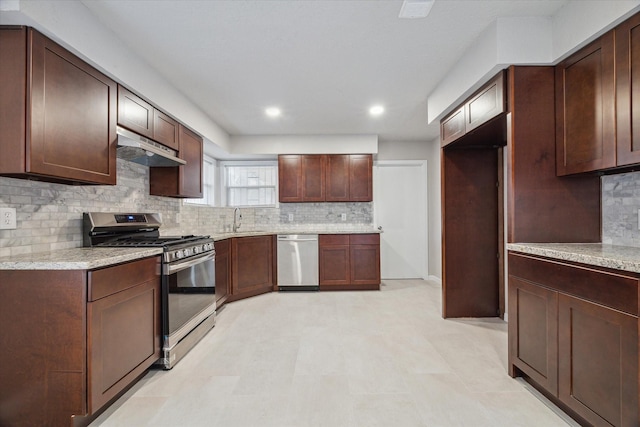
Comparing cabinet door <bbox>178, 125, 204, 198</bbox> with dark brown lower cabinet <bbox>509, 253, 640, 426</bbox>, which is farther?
cabinet door <bbox>178, 125, 204, 198</bbox>

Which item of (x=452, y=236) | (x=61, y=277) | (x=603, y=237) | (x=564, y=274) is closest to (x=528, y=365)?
(x=564, y=274)

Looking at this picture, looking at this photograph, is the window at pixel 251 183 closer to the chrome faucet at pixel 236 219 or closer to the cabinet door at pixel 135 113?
the chrome faucet at pixel 236 219

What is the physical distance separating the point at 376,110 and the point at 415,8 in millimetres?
1835

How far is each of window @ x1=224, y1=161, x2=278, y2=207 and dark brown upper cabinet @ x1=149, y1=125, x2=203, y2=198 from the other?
5.30 ft

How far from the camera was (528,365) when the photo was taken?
188cm

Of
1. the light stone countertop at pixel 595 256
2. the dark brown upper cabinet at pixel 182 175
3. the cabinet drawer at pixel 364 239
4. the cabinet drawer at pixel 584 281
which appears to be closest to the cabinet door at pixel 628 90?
the light stone countertop at pixel 595 256

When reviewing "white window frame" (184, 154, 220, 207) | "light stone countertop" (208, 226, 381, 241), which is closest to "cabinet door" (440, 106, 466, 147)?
"light stone countertop" (208, 226, 381, 241)

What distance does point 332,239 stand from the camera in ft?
14.6

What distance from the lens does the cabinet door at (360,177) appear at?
15.7 ft

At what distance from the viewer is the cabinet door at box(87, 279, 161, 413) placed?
158 cm

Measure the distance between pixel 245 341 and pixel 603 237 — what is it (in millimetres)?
2815

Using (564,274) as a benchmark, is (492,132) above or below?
above

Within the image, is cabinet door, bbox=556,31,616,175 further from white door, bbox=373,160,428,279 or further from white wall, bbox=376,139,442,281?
white door, bbox=373,160,428,279

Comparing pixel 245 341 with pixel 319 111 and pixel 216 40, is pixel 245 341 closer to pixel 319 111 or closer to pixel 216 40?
pixel 216 40
